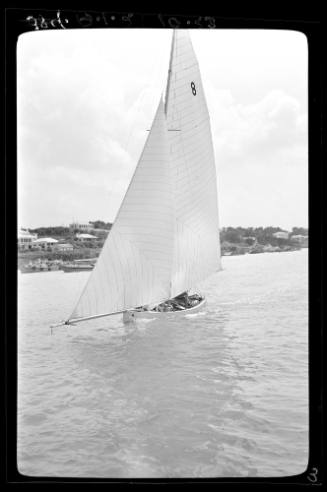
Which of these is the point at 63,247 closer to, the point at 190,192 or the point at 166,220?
the point at 166,220

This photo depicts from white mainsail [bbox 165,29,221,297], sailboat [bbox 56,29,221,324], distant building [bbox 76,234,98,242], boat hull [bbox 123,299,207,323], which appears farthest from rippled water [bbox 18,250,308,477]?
white mainsail [bbox 165,29,221,297]

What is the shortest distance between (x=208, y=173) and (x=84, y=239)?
1.14 m

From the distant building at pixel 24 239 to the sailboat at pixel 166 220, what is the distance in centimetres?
68

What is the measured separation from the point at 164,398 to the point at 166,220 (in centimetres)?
119

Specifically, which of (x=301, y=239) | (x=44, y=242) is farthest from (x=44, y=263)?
(x=301, y=239)

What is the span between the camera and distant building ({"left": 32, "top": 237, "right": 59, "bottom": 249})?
1350 millimetres

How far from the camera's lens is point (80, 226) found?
165 centimetres

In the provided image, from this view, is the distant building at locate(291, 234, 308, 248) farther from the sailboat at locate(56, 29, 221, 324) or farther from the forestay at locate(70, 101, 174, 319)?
the forestay at locate(70, 101, 174, 319)

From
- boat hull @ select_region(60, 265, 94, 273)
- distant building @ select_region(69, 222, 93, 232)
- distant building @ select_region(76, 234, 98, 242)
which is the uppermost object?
distant building @ select_region(69, 222, 93, 232)

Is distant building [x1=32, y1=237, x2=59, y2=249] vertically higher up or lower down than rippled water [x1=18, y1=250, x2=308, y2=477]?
higher up

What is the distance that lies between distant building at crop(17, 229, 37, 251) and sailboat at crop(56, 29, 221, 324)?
0.68 m

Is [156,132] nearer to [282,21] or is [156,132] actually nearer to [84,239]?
[84,239]

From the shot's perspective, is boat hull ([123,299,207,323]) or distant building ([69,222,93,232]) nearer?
distant building ([69,222,93,232])
